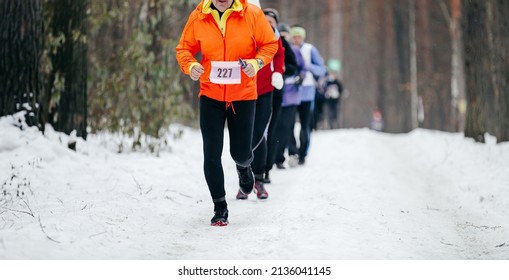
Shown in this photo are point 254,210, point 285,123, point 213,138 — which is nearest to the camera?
point 213,138

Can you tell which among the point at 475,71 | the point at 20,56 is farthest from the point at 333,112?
the point at 20,56

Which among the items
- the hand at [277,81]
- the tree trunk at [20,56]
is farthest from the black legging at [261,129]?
the tree trunk at [20,56]

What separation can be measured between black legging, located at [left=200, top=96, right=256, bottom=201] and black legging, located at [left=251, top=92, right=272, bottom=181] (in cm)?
84

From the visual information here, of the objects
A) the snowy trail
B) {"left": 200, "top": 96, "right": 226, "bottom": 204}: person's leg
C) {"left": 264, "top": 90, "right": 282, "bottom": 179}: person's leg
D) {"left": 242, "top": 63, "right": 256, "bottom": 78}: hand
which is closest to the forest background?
the snowy trail

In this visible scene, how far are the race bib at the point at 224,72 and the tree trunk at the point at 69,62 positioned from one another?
3.92 meters

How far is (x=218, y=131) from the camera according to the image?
5746mm

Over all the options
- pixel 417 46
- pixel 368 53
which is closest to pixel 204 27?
pixel 417 46

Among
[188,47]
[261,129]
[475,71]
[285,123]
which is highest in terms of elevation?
[188,47]

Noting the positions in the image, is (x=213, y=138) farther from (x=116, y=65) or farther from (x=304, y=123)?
(x=116, y=65)

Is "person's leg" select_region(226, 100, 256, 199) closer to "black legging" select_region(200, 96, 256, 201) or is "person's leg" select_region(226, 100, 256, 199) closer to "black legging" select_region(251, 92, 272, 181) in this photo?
"black legging" select_region(200, 96, 256, 201)

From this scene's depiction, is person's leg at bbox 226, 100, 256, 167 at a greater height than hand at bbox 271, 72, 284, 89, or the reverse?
hand at bbox 271, 72, 284, 89

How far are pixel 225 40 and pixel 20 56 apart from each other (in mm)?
3377

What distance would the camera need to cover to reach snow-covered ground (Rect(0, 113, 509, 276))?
15.9 feet

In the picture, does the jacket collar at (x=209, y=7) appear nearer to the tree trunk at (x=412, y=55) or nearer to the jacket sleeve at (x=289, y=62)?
the jacket sleeve at (x=289, y=62)
